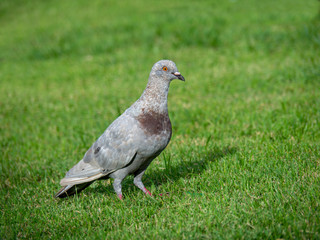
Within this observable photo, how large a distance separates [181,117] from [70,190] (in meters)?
2.77

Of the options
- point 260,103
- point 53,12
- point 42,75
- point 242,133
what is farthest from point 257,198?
point 53,12

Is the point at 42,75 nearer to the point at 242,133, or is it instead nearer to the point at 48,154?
the point at 48,154

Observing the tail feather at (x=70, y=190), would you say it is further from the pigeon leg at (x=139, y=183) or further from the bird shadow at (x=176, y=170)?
the pigeon leg at (x=139, y=183)

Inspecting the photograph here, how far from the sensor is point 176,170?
15.0 ft

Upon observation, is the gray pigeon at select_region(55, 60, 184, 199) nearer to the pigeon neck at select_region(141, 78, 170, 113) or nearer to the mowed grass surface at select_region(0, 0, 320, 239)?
the pigeon neck at select_region(141, 78, 170, 113)

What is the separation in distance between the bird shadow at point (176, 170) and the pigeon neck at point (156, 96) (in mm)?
868

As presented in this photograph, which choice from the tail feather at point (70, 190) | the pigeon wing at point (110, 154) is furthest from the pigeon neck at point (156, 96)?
the tail feather at point (70, 190)

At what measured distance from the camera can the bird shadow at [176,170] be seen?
4434 millimetres

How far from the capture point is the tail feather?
13.5 ft

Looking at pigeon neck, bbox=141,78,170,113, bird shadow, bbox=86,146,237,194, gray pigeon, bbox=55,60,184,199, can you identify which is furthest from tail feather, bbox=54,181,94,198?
pigeon neck, bbox=141,78,170,113

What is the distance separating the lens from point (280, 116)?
224 inches

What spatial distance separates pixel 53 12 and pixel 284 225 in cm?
1532

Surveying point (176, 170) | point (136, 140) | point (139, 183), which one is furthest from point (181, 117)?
point (136, 140)

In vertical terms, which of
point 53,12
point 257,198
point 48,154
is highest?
point 53,12
